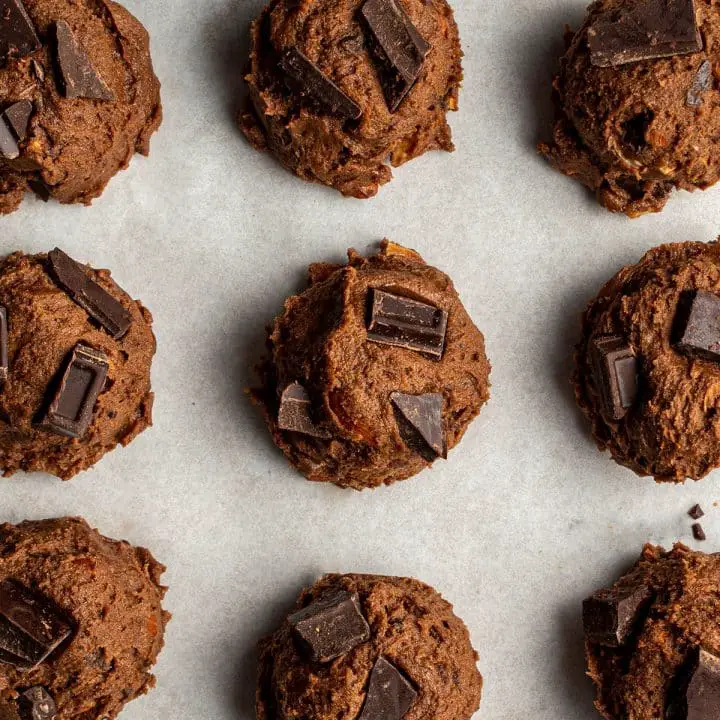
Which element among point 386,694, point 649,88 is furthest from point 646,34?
point 386,694

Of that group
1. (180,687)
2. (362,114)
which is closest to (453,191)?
(362,114)

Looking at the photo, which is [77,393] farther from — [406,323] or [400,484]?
[400,484]

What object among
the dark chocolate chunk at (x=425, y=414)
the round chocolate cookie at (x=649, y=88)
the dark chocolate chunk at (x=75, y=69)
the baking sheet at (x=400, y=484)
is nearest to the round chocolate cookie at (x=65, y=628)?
the baking sheet at (x=400, y=484)

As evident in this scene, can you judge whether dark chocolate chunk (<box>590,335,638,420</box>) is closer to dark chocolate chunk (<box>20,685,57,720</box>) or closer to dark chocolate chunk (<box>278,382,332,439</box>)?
dark chocolate chunk (<box>278,382,332,439</box>)

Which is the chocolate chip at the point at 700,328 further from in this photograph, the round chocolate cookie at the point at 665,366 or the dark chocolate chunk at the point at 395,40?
the dark chocolate chunk at the point at 395,40

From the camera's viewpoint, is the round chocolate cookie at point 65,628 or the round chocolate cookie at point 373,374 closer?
the round chocolate cookie at point 65,628

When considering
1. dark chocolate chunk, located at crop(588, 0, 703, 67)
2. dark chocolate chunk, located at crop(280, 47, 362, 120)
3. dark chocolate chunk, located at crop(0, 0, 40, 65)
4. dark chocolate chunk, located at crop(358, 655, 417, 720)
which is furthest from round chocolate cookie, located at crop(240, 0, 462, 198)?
dark chocolate chunk, located at crop(358, 655, 417, 720)
